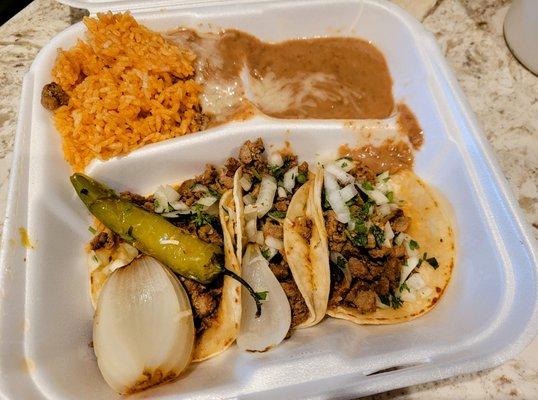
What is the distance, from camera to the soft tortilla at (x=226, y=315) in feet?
6.38

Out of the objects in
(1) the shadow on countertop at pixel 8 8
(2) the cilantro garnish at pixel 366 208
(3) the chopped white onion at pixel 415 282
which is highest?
(1) the shadow on countertop at pixel 8 8

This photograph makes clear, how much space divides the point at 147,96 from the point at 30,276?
3.51 ft

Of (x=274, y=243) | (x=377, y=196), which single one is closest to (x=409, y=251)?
(x=377, y=196)

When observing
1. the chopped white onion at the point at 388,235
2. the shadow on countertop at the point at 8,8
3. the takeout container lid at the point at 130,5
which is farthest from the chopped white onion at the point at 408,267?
the shadow on countertop at the point at 8,8

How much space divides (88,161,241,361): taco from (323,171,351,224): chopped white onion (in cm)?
51

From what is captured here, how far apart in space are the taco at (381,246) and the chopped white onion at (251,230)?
313 millimetres

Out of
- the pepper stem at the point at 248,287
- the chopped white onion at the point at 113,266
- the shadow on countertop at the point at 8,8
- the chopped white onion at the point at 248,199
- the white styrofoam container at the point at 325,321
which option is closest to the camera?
the white styrofoam container at the point at 325,321

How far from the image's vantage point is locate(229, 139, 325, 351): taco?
1988mm

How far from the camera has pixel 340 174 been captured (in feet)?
7.82

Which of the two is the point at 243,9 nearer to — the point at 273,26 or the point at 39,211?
the point at 273,26

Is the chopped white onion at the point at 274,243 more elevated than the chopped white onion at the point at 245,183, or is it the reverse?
the chopped white onion at the point at 245,183

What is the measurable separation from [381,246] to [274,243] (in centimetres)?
55

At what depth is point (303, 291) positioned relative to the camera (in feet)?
6.59

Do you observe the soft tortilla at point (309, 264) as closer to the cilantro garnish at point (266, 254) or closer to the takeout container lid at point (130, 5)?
the cilantro garnish at point (266, 254)
